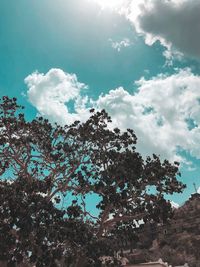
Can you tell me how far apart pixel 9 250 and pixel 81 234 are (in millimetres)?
3684

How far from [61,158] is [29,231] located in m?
5.61

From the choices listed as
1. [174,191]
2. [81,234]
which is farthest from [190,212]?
[81,234]

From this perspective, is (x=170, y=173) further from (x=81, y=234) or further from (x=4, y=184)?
(x=4, y=184)

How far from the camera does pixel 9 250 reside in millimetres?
16688

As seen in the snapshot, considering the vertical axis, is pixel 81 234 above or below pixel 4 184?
below

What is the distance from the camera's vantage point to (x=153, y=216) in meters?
19.7

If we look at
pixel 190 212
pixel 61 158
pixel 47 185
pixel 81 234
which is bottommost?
pixel 81 234

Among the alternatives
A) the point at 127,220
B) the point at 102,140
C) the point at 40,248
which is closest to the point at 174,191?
the point at 127,220

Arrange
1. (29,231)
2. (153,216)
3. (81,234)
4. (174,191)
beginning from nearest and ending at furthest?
(29,231) < (81,234) < (153,216) < (174,191)

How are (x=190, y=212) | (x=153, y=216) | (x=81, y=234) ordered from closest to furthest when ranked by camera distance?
(x=81, y=234) → (x=153, y=216) → (x=190, y=212)

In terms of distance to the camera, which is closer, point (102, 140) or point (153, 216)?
point (153, 216)

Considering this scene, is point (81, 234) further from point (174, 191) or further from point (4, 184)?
point (174, 191)

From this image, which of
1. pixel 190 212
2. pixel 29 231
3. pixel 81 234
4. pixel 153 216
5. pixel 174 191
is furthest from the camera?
pixel 190 212

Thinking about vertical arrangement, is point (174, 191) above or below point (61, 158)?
below
